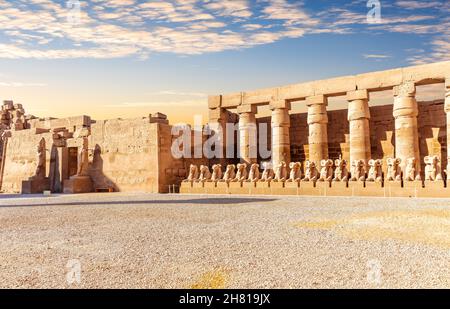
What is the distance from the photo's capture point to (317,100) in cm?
1770

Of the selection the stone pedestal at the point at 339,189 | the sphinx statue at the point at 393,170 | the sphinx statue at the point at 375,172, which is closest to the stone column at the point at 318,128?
the stone pedestal at the point at 339,189

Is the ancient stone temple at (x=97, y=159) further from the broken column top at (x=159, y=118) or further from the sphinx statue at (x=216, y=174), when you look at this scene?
the sphinx statue at (x=216, y=174)

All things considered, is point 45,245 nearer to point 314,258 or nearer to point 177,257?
point 177,257

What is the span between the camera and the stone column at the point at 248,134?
1973 cm

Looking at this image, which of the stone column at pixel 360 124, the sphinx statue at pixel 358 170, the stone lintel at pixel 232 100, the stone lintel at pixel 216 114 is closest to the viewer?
the sphinx statue at pixel 358 170

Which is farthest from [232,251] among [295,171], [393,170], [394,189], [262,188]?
[295,171]

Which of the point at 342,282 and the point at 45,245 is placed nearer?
the point at 342,282

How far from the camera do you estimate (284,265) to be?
4.08 m

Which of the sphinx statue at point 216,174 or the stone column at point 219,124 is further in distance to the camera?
the stone column at point 219,124

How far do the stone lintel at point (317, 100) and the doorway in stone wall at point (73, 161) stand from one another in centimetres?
1174

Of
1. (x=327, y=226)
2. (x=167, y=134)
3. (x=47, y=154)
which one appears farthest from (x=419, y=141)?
(x=47, y=154)

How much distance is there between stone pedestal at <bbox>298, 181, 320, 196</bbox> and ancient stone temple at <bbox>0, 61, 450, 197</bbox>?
4 cm

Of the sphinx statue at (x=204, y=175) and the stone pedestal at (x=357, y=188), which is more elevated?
the sphinx statue at (x=204, y=175)
